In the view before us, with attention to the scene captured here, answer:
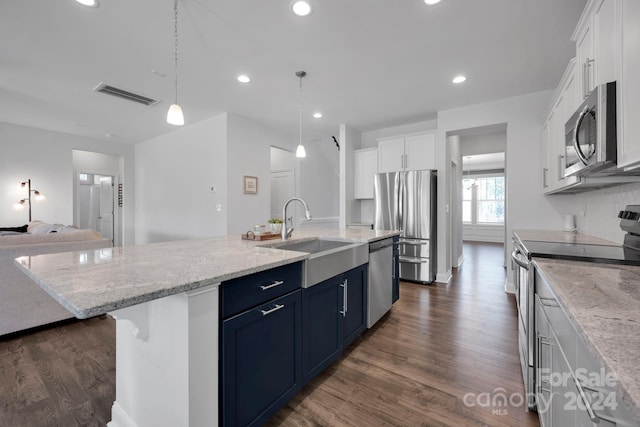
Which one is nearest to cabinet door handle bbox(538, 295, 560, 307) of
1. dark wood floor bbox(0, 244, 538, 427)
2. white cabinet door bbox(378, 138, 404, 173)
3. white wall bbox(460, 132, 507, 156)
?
dark wood floor bbox(0, 244, 538, 427)

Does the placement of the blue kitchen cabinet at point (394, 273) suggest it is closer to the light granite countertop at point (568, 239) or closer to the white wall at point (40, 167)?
the light granite countertop at point (568, 239)

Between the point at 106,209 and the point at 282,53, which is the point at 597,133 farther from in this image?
the point at 106,209

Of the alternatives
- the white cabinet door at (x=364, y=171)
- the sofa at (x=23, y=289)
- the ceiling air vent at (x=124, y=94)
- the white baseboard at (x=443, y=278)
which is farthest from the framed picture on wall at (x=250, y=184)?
the white baseboard at (x=443, y=278)

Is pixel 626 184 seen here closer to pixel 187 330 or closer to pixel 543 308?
pixel 543 308

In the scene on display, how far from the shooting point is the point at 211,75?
3189mm

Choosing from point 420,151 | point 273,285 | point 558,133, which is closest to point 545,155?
point 558,133

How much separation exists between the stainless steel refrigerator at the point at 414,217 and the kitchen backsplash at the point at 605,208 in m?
1.70

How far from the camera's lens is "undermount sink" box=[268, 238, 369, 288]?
5.59 ft

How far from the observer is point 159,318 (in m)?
1.15

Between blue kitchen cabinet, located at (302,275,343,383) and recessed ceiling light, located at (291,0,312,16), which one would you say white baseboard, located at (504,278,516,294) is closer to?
blue kitchen cabinet, located at (302,275,343,383)

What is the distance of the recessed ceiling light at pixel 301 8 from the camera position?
6.70 ft

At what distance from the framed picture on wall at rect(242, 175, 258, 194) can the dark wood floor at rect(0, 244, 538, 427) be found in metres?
2.64

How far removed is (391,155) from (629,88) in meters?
3.58

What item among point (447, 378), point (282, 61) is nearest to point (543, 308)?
point (447, 378)
